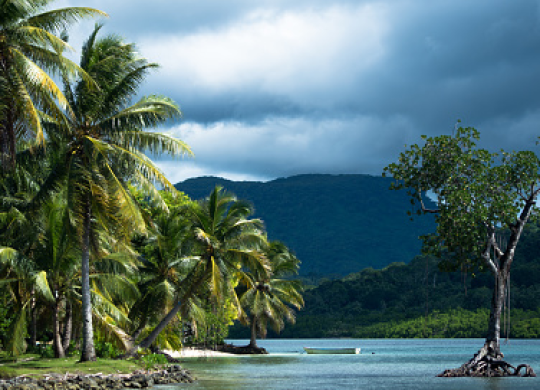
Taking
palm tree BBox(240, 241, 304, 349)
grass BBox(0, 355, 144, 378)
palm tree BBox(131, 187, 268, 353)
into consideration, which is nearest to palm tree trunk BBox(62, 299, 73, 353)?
grass BBox(0, 355, 144, 378)

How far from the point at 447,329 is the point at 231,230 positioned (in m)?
88.7

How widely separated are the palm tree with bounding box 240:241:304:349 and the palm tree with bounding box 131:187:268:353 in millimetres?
23552

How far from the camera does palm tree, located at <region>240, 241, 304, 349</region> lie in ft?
194

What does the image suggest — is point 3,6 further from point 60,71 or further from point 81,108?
point 81,108

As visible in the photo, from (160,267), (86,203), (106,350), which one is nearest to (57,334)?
(106,350)

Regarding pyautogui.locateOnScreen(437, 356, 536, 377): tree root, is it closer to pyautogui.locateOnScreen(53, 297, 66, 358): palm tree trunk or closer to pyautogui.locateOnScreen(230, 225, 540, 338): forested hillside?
pyautogui.locateOnScreen(53, 297, 66, 358): palm tree trunk

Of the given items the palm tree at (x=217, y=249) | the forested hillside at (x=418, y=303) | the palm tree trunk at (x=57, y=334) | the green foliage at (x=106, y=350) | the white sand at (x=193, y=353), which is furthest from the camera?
the forested hillside at (x=418, y=303)

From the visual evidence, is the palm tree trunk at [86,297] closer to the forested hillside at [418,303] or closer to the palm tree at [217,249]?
the palm tree at [217,249]

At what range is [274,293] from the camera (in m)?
61.6

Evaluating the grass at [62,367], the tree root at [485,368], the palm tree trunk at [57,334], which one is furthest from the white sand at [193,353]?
the tree root at [485,368]

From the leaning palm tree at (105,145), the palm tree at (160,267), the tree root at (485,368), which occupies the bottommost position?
the tree root at (485,368)

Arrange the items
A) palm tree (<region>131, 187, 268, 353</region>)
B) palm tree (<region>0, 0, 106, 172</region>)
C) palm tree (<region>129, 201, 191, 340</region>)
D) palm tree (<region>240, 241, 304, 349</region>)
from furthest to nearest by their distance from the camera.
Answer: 1. palm tree (<region>240, 241, 304, 349</region>)
2. palm tree (<region>129, 201, 191, 340</region>)
3. palm tree (<region>131, 187, 268, 353</region>)
4. palm tree (<region>0, 0, 106, 172</region>)

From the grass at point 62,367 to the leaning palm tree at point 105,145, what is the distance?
2.49 ft

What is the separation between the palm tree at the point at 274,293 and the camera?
59.0 meters
